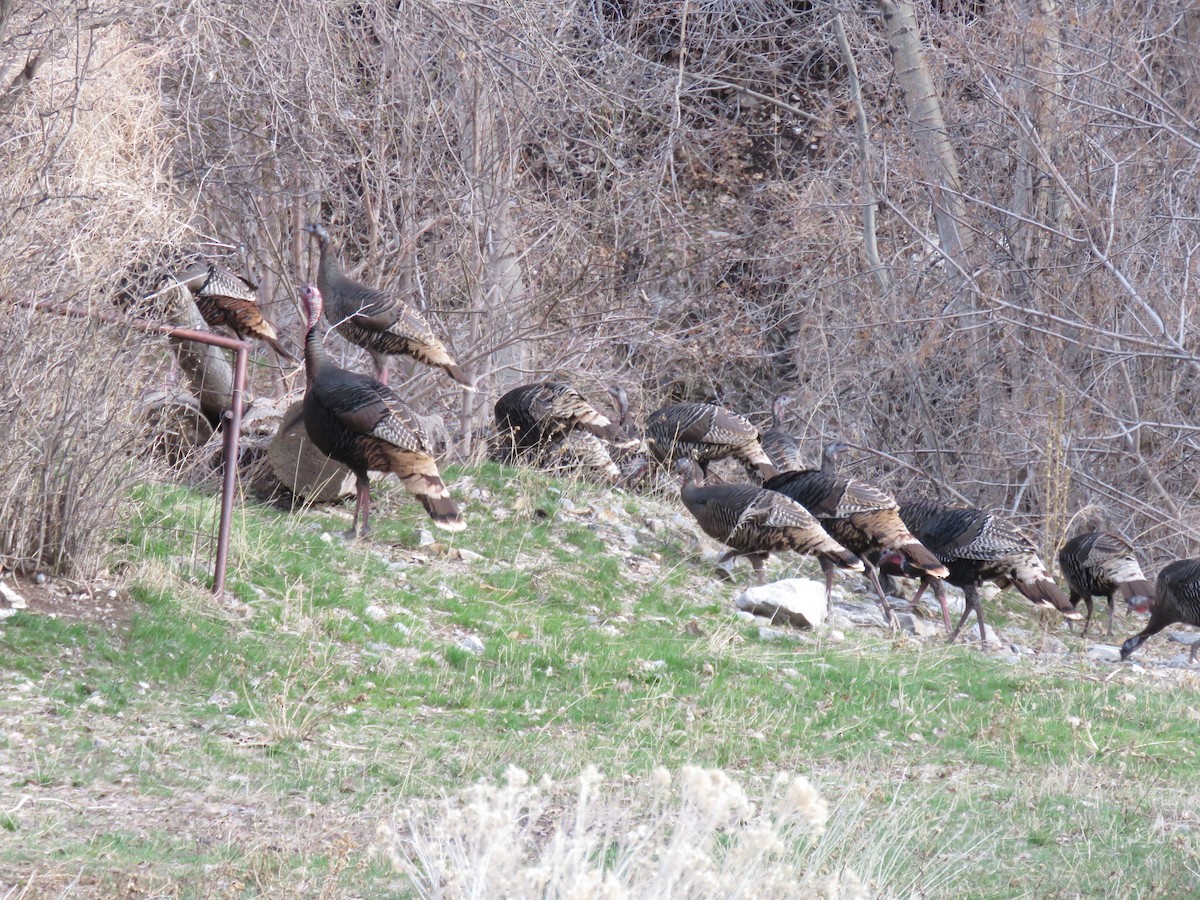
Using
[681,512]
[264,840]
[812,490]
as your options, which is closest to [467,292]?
[681,512]

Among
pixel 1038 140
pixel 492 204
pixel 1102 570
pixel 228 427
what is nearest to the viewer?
pixel 228 427

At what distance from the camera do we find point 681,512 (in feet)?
45.5

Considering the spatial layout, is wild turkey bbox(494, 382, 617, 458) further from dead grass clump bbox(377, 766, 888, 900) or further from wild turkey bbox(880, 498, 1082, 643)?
dead grass clump bbox(377, 766, 888, 900)

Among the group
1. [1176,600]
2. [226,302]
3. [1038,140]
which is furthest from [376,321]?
[1038,140]

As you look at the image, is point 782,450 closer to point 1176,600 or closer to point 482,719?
point 1176,600

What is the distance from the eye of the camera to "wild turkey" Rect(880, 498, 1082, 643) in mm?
11836

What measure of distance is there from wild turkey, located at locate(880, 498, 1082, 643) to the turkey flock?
0.01 m

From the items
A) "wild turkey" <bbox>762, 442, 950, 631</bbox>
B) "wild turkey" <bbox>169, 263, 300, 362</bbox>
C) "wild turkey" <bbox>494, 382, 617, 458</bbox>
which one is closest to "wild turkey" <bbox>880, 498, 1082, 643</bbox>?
"wild turkey" <bbox>762, 442, 950, 631</bbox>

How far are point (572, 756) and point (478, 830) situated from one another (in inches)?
123

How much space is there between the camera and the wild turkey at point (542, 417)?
1359cm

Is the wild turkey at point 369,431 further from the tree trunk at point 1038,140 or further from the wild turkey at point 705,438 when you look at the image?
the tree trunk at point 1038,140

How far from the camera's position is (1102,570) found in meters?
12.7

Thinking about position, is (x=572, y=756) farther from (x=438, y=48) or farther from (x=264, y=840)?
(x=438, y=48)

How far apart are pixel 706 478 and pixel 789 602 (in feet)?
11.5
